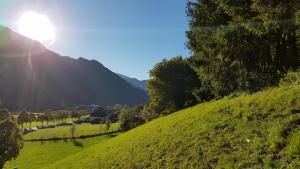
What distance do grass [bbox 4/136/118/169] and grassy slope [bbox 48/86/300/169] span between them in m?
70.8

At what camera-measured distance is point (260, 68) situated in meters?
39.0

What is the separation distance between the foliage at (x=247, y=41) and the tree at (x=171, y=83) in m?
41.2

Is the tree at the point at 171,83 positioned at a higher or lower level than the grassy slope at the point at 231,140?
higher

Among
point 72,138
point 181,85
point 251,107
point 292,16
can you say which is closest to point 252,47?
point 292,16

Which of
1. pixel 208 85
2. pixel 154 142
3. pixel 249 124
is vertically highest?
pixel 208 85

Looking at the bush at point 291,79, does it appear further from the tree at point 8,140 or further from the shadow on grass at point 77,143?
the shadow on grass at point 77,143

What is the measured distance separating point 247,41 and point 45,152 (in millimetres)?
97788

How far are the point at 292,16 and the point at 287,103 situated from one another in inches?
334

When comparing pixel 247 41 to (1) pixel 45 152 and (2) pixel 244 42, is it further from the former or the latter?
(1) pixel 45 152

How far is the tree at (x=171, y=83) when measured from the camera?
302 ft

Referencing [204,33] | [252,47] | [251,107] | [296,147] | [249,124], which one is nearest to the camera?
[296,147]

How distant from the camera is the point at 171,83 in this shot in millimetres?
95500

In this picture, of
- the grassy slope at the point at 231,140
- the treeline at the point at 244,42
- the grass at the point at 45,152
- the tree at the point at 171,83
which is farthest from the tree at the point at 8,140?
the grassy slope at the point at 231,140

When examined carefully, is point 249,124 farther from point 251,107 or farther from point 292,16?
point 292,16
